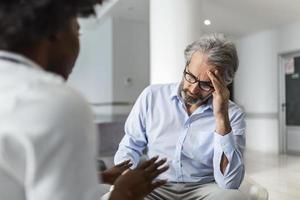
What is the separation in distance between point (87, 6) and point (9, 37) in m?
0.16

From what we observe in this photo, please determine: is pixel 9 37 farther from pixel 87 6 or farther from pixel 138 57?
A: pixel 138 57

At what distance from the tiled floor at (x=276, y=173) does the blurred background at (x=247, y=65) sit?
0.02m

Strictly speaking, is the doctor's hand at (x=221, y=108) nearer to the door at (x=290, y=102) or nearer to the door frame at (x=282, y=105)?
the door at (x=290, y=102)

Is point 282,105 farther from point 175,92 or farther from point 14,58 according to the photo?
point 14,58

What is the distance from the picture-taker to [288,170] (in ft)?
16.7

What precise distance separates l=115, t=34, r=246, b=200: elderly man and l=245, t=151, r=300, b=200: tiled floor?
2302 mm

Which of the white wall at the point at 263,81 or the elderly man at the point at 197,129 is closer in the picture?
the elderly man at the point at 197,129

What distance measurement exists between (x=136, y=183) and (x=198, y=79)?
918mm

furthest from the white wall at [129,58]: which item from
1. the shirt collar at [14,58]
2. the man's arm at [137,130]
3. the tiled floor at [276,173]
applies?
the shirt collar at [14,58]

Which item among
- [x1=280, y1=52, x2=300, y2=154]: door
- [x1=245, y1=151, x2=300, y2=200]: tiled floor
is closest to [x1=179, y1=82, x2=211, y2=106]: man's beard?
[x1=245, y1=151, x2=300, y2=200]: tiled floor

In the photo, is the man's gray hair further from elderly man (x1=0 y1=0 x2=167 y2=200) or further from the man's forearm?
elderly man (x1=0 y1=0 x2=167 y2=200)

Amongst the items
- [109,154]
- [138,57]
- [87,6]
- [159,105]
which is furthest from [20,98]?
[138,57]

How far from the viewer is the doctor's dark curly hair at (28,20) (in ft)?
1.88

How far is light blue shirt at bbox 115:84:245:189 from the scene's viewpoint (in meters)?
1.60
